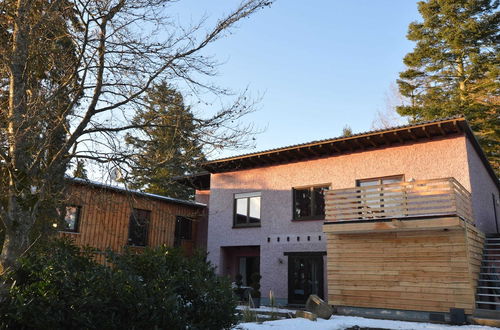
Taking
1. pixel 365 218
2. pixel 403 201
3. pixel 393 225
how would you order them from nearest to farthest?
pixel 393 225 < pixel 403 201 < pixel 365 218

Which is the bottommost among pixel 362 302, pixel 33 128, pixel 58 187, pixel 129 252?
pixel 362 302

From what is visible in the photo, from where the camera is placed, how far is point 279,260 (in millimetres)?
17922

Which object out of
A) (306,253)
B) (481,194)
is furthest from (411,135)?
(306,253)

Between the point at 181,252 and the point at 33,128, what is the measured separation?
120 inches

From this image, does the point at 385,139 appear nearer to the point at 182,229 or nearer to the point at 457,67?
the point at 182,229

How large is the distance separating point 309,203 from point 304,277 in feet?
10.2

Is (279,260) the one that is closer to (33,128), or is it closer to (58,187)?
(58,187)

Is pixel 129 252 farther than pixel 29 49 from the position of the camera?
No

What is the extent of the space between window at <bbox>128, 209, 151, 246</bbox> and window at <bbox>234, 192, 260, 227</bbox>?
4.43 m

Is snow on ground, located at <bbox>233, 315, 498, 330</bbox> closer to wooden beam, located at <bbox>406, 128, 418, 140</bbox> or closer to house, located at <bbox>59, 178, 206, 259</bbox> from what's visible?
house, located at <bbox>59, 178, 206, 259</bbox>

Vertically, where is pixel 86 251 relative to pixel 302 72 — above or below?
below

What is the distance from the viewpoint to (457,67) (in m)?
27.4

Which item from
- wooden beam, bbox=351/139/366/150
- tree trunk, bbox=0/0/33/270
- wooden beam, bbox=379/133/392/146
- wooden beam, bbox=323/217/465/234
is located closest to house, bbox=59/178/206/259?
wooden beam, bbox=323/217/465/234

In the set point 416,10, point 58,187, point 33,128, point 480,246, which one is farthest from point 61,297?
point 416,10
